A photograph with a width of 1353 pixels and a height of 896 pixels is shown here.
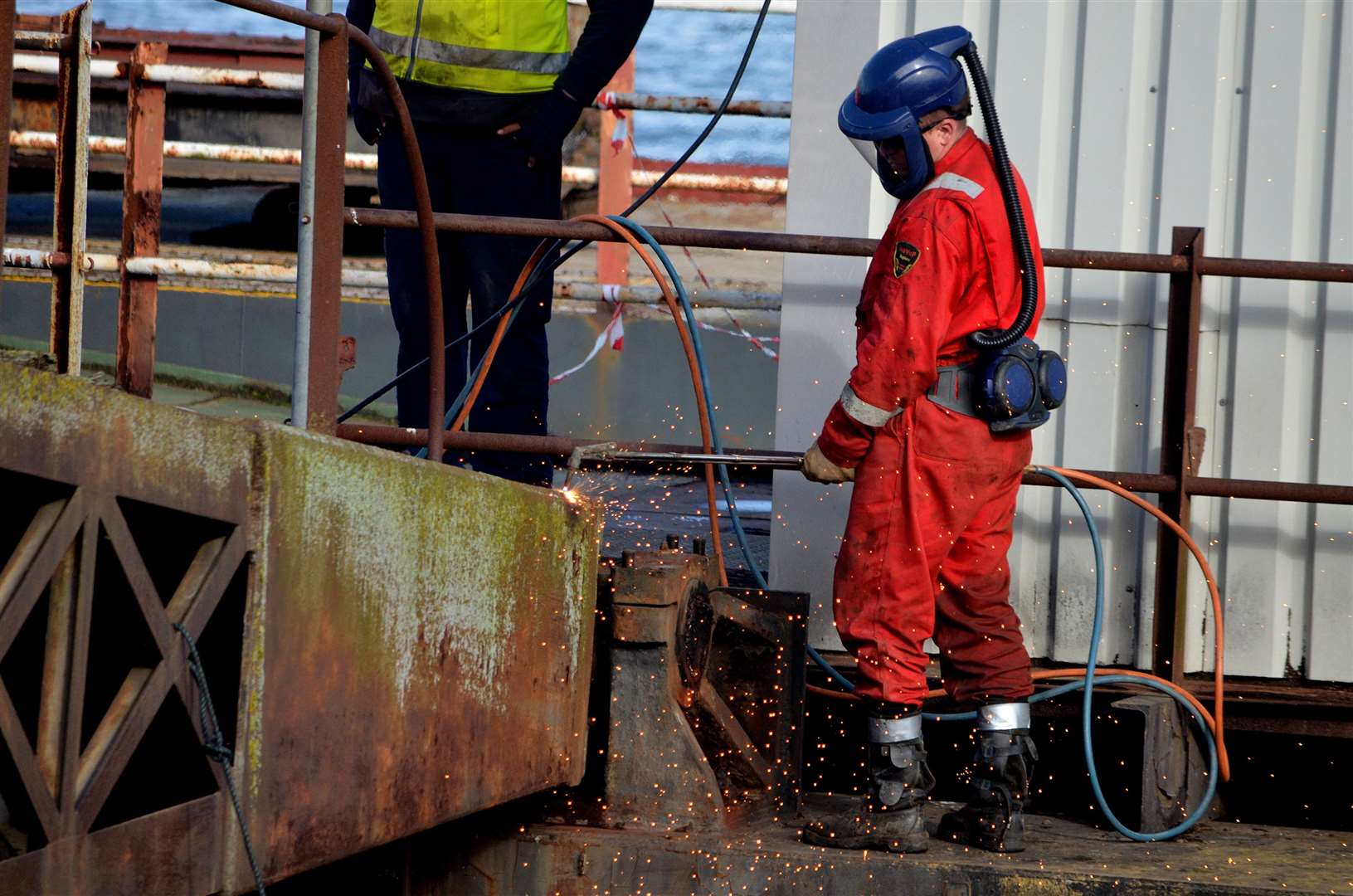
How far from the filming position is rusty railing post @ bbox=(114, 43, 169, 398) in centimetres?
520

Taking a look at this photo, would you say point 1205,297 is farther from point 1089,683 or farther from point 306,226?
point 306,226

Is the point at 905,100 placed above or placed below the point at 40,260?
above

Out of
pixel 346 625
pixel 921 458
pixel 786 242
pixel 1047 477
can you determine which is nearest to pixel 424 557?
pixel 346 625

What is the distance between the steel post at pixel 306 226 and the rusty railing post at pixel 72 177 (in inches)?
68.8

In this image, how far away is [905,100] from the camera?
3545 mm

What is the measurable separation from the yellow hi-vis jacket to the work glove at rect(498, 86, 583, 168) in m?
0.13

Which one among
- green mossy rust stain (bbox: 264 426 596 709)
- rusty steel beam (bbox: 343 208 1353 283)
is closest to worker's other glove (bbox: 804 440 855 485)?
green mossy rust stain (bbox: 264 426 596 709)

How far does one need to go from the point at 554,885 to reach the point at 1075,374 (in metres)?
2.14

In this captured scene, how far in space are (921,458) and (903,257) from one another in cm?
45

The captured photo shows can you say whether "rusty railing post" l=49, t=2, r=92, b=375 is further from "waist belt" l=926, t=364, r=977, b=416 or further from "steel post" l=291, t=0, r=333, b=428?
"waist belt" l=926, t=364, r=977, b=416

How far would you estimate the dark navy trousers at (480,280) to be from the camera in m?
4.79

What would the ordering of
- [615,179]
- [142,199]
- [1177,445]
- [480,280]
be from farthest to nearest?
[615,179] → [142,199] → [480,280] → [1177,445]

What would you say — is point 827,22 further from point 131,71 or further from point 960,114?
point 131,71

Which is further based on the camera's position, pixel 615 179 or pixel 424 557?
pixel 615 179
